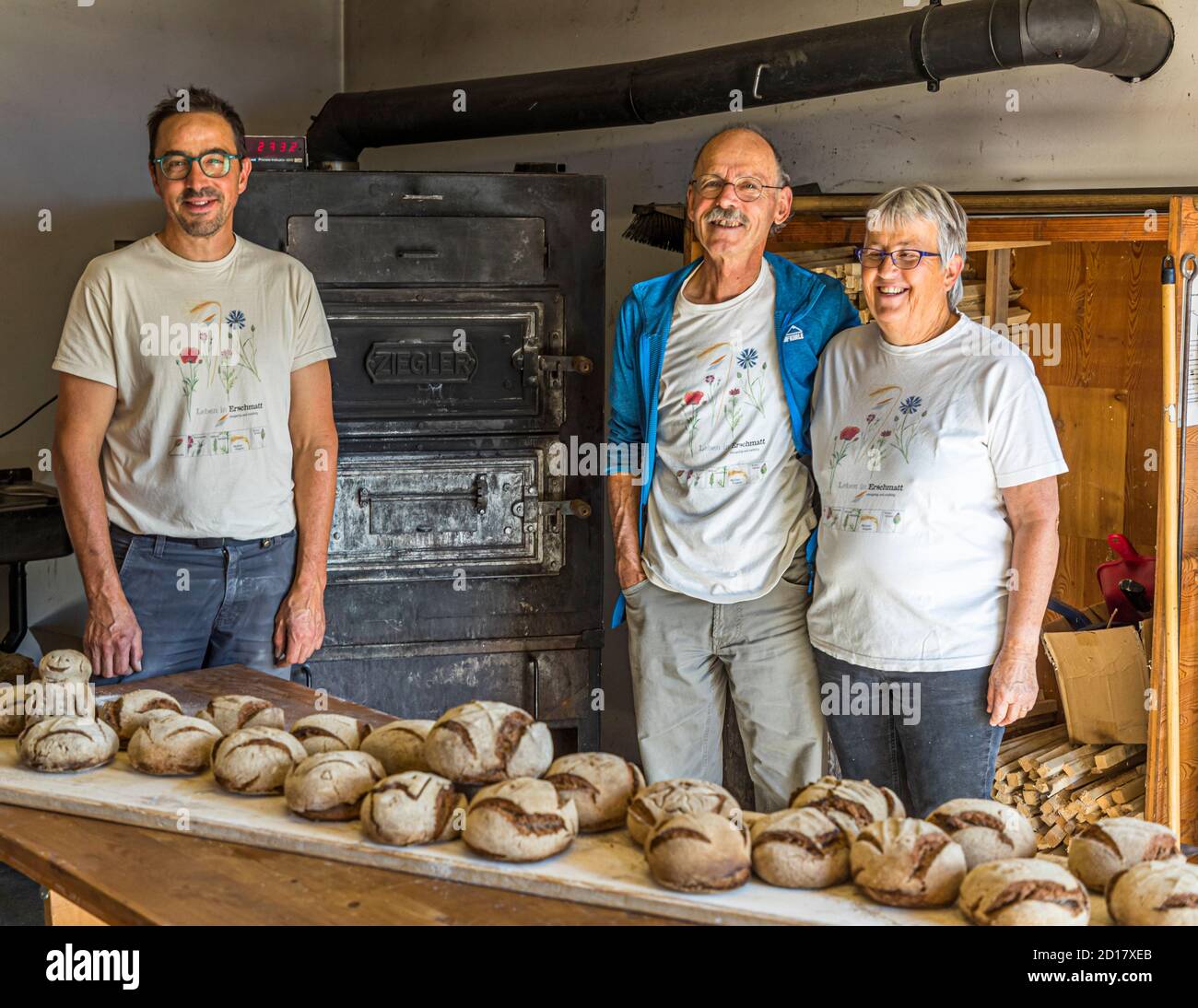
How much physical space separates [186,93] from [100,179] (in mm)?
1930

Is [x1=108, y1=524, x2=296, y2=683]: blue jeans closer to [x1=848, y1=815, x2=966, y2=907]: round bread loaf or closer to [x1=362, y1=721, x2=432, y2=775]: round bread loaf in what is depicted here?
[x1=362, y1=721, x2=432, y2=775]: round bread loaf

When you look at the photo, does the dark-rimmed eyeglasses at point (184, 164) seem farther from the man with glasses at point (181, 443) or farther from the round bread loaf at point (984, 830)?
the round bread loaf at point (984, 830)

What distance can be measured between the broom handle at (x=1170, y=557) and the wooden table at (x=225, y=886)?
180 centimetres

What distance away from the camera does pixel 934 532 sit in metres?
2.14

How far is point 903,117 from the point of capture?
3.52 m

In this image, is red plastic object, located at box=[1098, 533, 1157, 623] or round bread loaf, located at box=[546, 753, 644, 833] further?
red plastic object, located at box=[1098, 533, 1157, 623]

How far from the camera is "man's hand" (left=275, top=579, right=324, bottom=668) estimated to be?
2.65 meters

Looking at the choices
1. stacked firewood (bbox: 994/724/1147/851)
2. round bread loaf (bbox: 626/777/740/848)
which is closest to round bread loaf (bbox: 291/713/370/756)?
round bread loaf (bbox: 626/777/740/848)

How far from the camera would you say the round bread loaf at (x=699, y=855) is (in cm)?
137

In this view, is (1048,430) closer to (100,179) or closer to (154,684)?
(154,684)

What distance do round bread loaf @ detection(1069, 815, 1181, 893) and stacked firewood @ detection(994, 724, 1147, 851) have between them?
1.76m

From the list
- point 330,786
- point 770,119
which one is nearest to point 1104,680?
point 770,119

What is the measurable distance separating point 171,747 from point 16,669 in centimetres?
59
